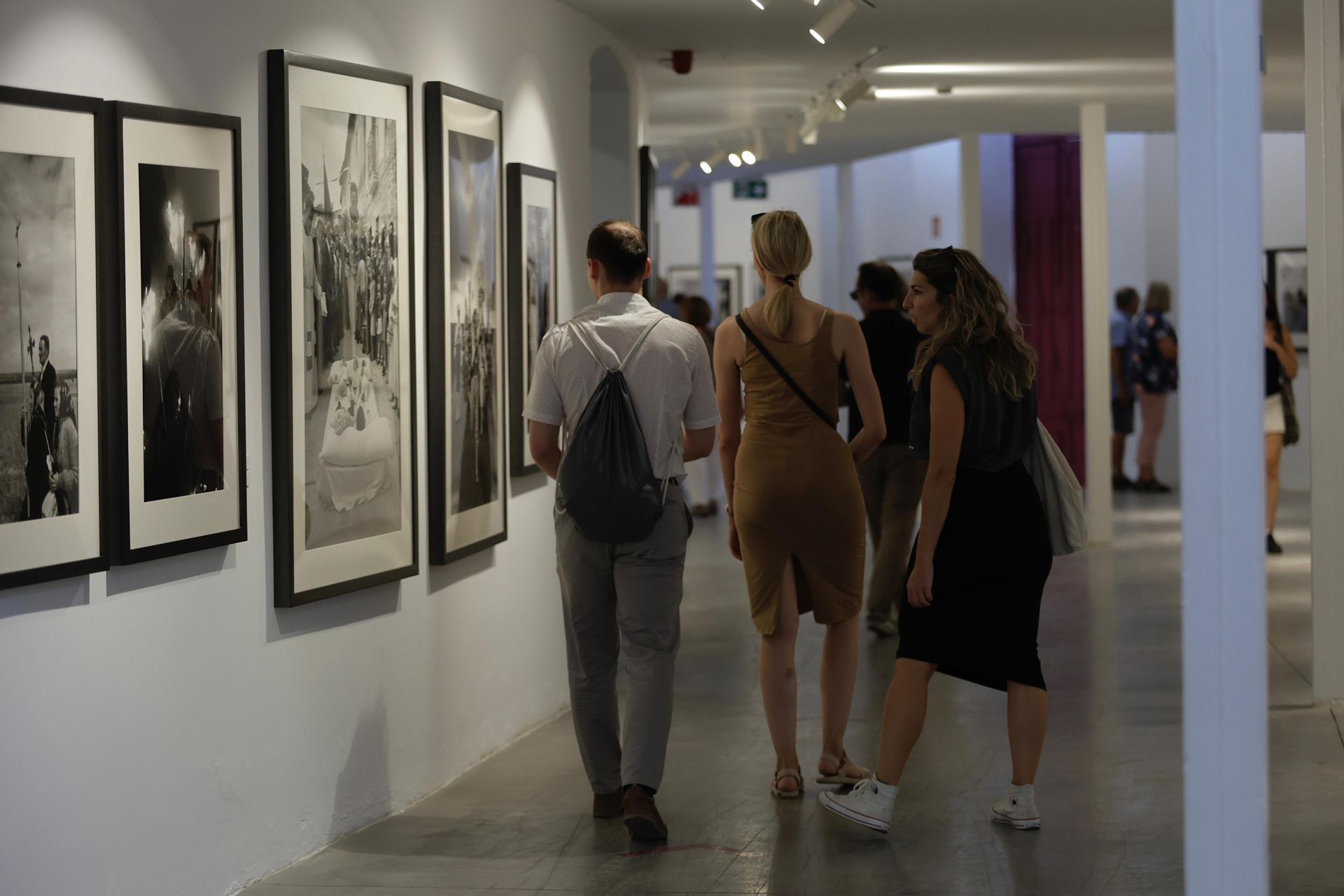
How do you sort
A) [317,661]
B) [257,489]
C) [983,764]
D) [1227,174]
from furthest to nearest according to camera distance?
[983,764], [317,661], [257,489], [1227,174]

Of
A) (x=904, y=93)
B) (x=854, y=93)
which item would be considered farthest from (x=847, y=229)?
(x=854, y=93)

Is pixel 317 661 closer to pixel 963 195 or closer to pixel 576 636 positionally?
pixel 576 636

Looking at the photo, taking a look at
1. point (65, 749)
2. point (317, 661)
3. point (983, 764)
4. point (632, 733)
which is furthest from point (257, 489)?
point (983, 764)

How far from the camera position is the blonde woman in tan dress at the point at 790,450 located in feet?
15.3

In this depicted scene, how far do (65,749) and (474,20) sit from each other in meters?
3.06

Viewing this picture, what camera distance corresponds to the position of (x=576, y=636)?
179 inches

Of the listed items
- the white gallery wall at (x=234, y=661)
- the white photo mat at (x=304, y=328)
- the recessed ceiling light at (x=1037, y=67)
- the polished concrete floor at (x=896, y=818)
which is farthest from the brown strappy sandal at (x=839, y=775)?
the recessed ceiling light at (x=1037, y=67)

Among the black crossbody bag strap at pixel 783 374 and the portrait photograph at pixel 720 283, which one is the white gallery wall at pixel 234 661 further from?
the portrait photograph at pixel 720 283

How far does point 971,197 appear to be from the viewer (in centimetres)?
1438

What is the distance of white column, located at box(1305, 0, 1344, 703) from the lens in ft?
19.0

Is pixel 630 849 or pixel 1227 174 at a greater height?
pixel 1227 174

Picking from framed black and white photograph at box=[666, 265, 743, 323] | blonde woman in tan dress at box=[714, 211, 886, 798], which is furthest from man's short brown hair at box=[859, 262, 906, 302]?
framed black and white photograph at box=[666, 265, 743, 323]

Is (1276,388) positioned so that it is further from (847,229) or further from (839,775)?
(847,229)

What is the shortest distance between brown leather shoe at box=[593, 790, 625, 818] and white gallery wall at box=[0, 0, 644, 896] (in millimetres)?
625
